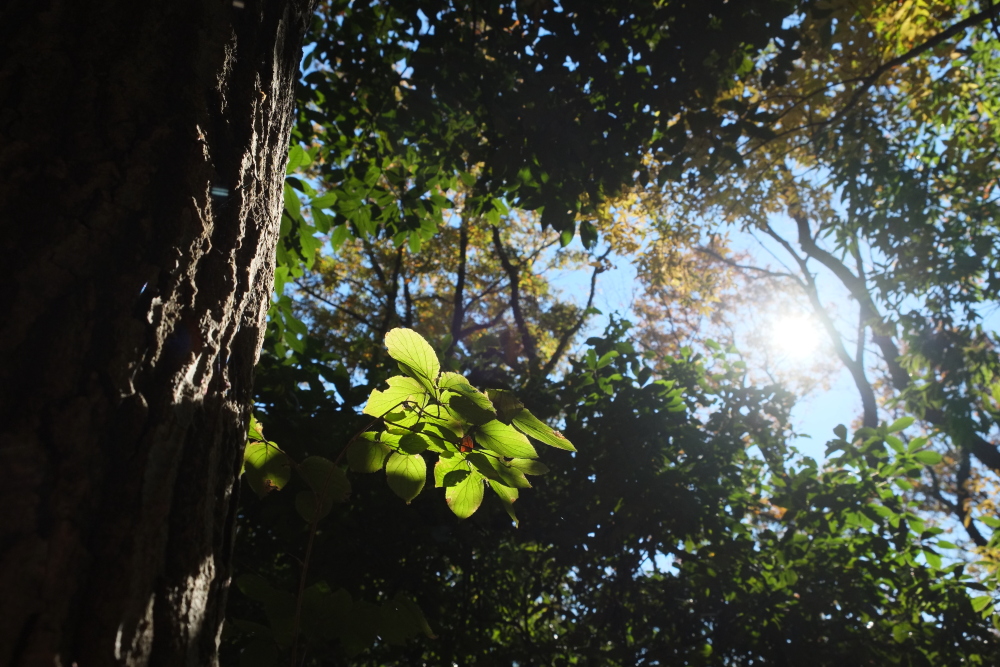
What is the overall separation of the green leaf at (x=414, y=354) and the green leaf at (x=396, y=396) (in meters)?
0.03

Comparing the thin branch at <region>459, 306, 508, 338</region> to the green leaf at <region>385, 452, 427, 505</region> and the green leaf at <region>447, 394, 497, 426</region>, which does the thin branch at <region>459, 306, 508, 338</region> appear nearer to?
the green leaf at <region>385, 452, 427, 505</region>

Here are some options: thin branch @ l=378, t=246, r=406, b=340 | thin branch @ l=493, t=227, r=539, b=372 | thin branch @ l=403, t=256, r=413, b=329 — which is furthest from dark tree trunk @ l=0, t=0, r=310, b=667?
thin branch @ l=403, t=256, r=413, b=329

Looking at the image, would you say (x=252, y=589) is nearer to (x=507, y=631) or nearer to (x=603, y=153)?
(x=507, y=631)

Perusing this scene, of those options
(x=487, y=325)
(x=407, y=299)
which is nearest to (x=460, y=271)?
(x=407, y=299)

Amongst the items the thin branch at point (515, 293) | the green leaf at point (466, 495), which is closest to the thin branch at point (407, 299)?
the thin branch at point (515, 293)

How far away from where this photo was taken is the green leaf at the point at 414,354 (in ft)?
3.17

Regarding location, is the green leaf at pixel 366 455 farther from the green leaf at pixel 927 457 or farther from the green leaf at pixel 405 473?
the green leaf at pixel 927 457

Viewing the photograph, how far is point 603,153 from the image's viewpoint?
3.51 metres

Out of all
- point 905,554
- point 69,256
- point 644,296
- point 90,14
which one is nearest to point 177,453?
point 69,256

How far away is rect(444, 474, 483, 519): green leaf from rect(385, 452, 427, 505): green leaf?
64 mm

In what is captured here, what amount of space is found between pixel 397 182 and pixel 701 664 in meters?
3.61

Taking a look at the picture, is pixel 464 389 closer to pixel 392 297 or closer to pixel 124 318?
Answer: pixel 124 318

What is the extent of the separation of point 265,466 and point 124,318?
52cm

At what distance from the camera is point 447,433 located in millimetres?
1012
